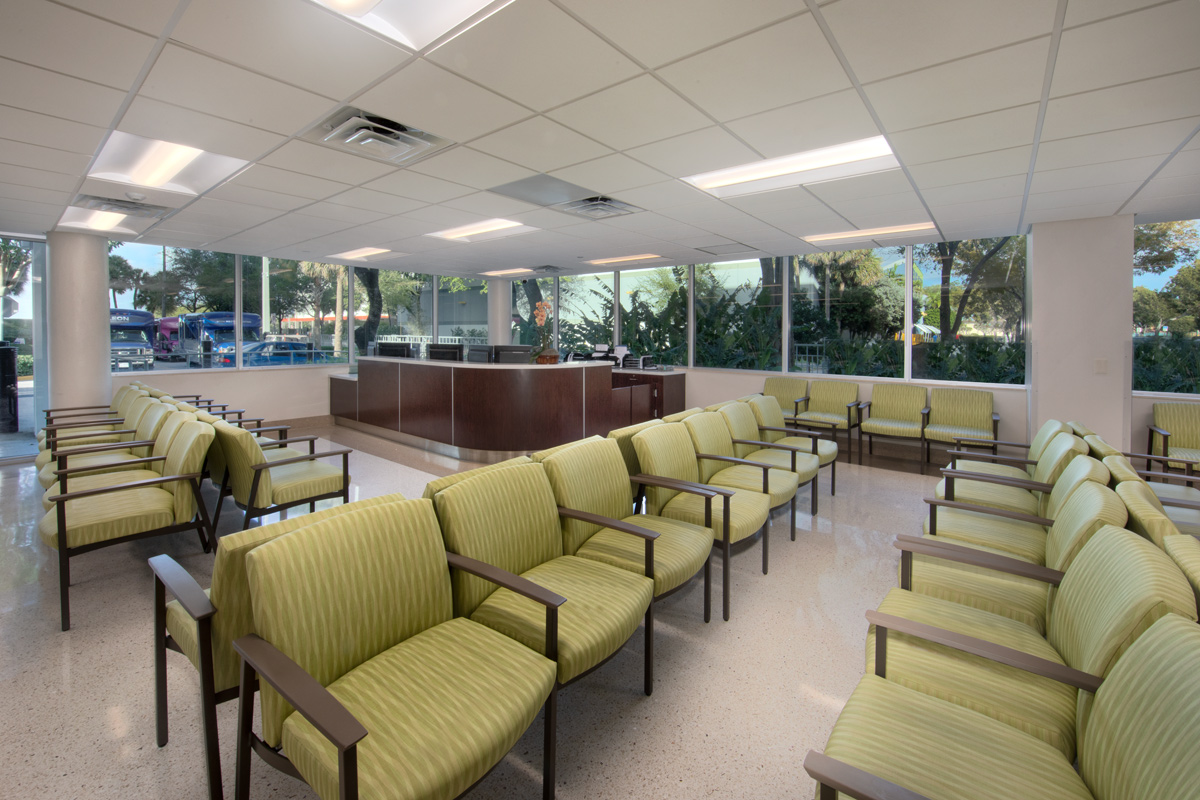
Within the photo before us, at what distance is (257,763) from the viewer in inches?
72.3

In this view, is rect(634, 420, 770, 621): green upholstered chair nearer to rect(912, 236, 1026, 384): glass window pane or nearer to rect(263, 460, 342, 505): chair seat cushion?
rect(263, 460, 342, 505): chair seat cushion

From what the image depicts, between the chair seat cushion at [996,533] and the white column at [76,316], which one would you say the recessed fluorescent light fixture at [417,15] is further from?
the white column at [76,316]

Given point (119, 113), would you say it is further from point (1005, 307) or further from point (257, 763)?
point (1005, 307)

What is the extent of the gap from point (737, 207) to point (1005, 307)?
3.81 m

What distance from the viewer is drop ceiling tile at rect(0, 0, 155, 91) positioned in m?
2.04

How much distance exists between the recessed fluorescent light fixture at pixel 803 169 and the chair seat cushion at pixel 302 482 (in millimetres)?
3352

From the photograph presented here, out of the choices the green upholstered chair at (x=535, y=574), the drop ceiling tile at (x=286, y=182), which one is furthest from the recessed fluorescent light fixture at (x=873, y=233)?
the green upholstered chair at (x=535, y=574)

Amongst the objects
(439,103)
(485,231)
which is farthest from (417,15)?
(485,231)

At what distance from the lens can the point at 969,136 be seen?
3.11m

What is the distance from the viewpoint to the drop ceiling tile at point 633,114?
2.64 m

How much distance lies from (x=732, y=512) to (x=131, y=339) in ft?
26.0

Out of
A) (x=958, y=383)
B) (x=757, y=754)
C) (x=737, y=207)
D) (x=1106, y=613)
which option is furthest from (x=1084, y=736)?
(x=958, y=383)

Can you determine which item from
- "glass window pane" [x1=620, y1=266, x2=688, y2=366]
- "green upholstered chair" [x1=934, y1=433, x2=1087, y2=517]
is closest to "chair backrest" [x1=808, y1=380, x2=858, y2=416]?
"glass window pane" [x1=620, y1=266, x2=688, y2=366]

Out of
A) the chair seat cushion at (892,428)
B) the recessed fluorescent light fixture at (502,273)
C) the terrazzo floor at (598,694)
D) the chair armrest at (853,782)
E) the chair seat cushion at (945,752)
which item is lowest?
the terrazzo floor at (598,694)
